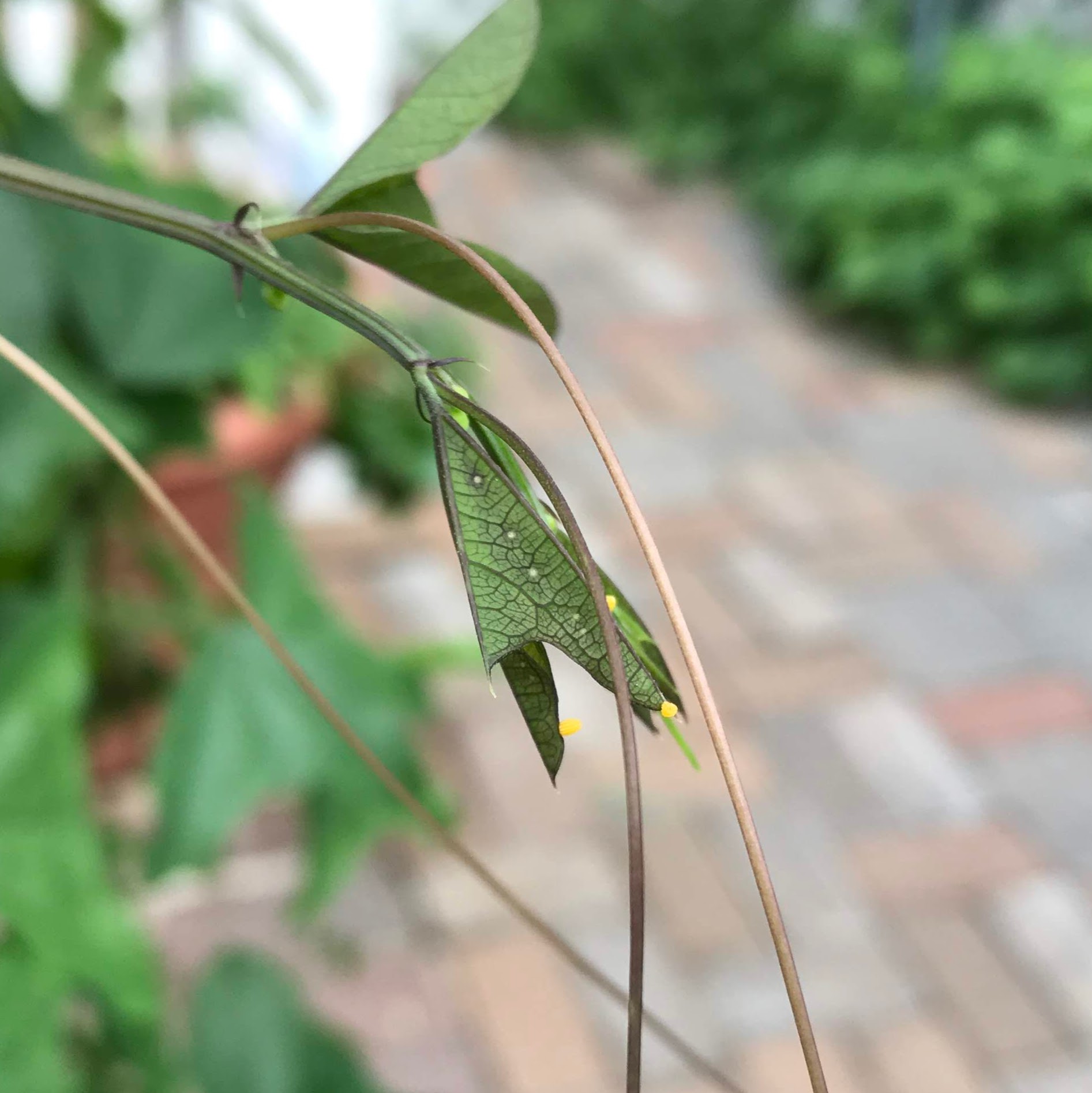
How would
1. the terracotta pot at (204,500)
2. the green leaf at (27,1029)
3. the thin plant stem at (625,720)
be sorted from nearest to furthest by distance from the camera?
1. the thin plant stem at (625,720)
2. the green leaf at (27,1029)
3. the terracotta pot at (204,500)

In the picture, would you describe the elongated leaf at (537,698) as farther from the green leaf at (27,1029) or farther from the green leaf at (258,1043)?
the green leaf at (258,1043)

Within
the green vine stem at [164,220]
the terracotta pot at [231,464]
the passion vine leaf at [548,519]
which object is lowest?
the passion vine leaf at [548,519]

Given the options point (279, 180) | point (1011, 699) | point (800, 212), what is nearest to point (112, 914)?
point (1011, 699)

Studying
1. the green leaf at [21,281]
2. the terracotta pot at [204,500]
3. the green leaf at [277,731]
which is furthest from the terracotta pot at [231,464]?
the green leaf at [21,281]

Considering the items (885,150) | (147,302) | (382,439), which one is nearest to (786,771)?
(382,439)

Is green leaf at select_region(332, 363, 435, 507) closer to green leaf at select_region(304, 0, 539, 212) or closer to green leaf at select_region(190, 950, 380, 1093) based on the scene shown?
green leaf at select_region(190, 950, 380, 1093)

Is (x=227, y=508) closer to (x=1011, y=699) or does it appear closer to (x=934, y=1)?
(x=1011, y=699)

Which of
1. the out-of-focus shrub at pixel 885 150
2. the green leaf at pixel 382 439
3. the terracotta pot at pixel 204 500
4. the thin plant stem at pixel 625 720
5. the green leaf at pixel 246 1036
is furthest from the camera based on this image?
→ the out-of-focus shrub at pixel 885 150
